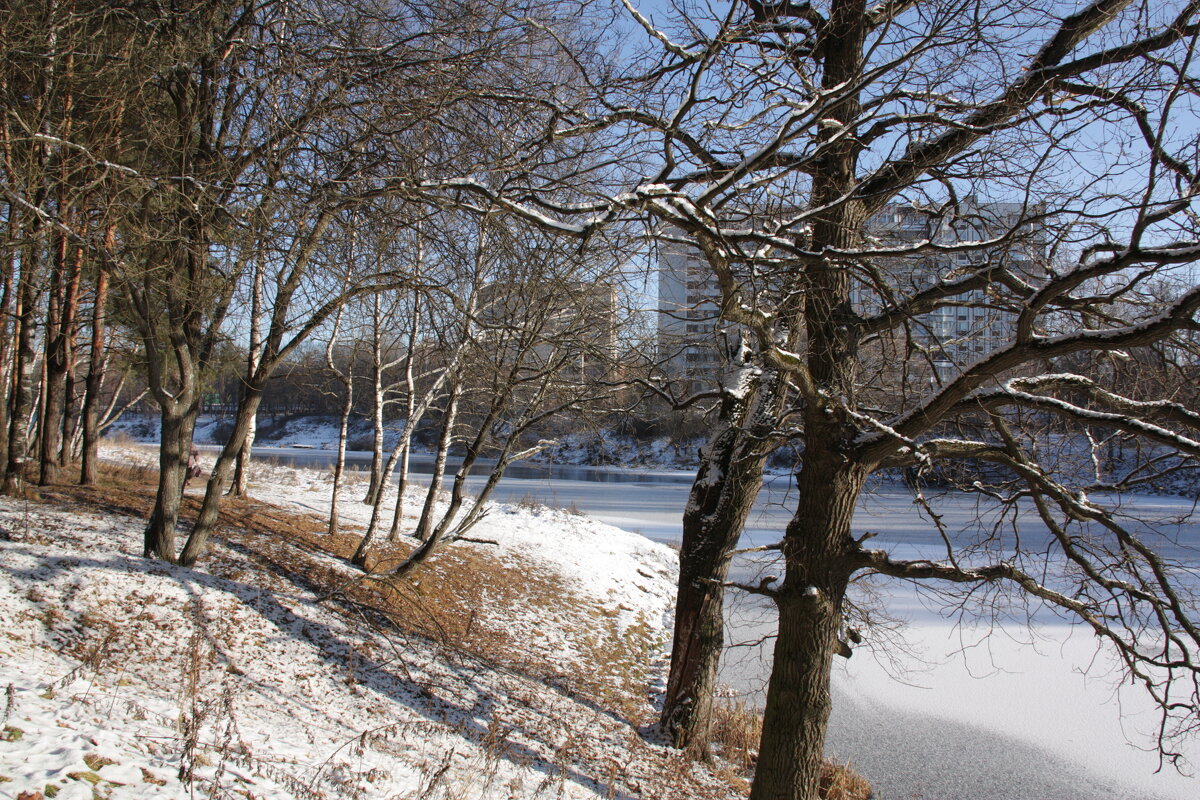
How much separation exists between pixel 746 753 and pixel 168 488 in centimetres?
637

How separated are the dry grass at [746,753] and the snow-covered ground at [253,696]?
0.88 meters

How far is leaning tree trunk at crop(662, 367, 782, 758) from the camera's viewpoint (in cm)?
687

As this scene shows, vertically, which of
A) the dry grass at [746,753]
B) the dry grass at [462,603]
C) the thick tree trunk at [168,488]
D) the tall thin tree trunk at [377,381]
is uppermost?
the tall thin tree trunk at [377,381]

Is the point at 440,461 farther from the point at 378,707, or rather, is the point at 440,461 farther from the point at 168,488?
the point at 378,707

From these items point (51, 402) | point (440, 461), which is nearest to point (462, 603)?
point (440, 461)

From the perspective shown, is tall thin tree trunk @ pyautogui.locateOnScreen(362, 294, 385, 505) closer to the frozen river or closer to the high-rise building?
the high-rise building

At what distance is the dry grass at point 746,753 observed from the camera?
6.70 metres

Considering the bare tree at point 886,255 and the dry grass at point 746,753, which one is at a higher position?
the bare tree at point 886,255

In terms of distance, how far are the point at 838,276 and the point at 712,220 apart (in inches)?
75.4

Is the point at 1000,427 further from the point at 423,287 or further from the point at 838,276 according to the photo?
the point at 423,287

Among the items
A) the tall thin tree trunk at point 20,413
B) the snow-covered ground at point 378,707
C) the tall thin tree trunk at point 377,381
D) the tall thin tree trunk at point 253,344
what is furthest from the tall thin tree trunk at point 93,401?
the tall thin tree trunk at point 377,381

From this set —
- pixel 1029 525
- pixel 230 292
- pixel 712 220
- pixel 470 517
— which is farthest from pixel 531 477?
pixel 712 220

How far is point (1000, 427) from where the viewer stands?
510cm

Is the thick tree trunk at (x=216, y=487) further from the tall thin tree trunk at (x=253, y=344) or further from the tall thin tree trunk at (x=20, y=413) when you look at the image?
the tall thin tree trunk at (x=20, y=413)
